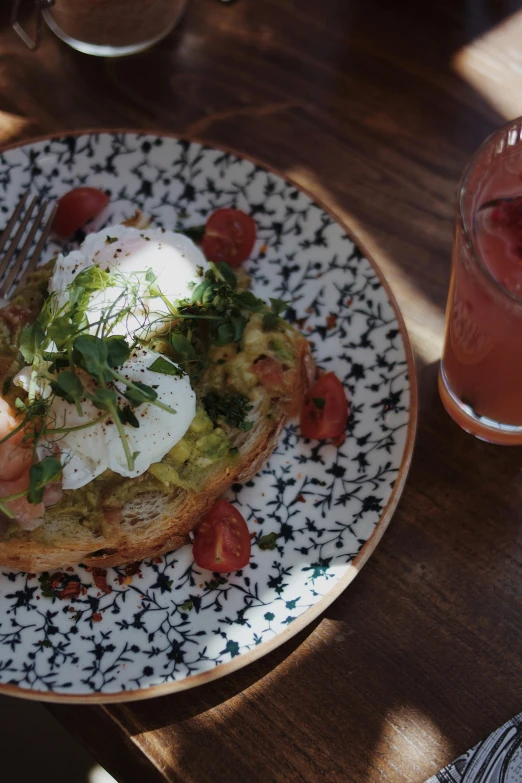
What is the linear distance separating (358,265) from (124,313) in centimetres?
111

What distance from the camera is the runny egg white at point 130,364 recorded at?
274cm

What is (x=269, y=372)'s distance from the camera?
3.02 meters

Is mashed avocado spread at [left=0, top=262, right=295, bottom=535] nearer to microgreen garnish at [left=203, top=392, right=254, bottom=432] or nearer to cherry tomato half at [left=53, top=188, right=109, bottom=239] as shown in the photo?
microgreen garnish at [left=203, top=392, right=254, bottom=432]

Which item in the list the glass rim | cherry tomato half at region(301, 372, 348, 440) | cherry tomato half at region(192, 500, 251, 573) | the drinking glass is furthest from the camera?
the drinking glass

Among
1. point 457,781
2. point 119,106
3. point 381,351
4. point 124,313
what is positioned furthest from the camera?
point 119,106

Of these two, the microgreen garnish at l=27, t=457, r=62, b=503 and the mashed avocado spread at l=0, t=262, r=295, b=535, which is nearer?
the microgreen garnish at l=27, t=457, r=62, b=503

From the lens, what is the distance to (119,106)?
4.12 meters

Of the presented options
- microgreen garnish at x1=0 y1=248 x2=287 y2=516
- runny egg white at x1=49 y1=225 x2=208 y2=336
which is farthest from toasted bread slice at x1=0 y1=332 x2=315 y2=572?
runny egg white at x1=49 y1=225 x2=208 y2=336

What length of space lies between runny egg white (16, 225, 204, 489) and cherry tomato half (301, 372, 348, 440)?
0.60 metres

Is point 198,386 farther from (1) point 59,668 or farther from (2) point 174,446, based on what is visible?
(1) point 59,668

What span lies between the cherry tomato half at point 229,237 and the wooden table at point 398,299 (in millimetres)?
536

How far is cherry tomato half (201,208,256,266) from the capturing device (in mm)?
3502

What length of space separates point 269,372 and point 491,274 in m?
0.94

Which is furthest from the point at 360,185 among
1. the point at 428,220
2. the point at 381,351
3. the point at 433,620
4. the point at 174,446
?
the point at 433,620
